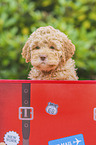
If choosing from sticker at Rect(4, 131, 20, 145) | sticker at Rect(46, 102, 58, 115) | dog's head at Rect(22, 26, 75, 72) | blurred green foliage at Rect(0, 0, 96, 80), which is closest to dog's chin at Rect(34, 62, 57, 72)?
dog's head at Rect(22, 26, 75, 72)

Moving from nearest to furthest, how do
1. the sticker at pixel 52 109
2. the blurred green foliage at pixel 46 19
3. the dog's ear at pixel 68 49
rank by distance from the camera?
the sticker at pixel 52 109
the dog's ear at pixel 68 49
the blurred green foliage at pixel 46 19

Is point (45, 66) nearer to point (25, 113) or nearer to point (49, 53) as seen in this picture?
point (49, 53)

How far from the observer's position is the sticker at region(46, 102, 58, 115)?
0.57m

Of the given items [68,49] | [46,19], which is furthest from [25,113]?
[46,19]

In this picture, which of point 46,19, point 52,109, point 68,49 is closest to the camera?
point 52,109

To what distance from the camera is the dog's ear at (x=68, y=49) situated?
69 cm

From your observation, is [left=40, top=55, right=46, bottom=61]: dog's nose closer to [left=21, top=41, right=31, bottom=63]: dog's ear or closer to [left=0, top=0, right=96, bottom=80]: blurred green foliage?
[left=21, top=41, right=31, bottom=63]: dog's ear

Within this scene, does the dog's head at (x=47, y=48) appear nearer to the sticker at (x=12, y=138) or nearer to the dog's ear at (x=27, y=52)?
the dog's ear at (x=27, y=52)

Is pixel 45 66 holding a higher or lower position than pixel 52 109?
higher

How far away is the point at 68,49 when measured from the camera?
689mm

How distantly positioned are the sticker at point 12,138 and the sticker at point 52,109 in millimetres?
132

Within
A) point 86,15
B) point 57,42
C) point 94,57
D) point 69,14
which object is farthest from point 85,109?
point 86,15

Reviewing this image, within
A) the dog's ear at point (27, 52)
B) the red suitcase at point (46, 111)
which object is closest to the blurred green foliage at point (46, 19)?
the dog's ear at point (27, 52)

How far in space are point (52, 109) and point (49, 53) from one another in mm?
192
